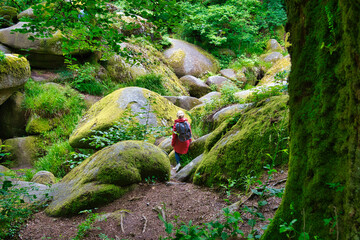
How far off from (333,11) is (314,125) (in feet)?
2.31

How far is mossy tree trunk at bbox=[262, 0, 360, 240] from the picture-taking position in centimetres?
137

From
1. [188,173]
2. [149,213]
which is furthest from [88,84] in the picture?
[149,213]

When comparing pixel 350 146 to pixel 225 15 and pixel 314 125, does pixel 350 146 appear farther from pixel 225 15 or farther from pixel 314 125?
pixel 225 15

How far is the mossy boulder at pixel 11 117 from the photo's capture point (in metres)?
10.1

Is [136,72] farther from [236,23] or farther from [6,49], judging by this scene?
[236,23]

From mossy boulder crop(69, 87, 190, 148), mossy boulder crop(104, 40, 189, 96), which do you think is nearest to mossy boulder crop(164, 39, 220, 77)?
mossy boulder crop(104, 40, 189, 96)

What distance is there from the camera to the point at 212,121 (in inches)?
303

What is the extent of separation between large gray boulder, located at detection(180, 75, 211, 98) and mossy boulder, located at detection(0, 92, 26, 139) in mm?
8166

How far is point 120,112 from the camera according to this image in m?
7.26

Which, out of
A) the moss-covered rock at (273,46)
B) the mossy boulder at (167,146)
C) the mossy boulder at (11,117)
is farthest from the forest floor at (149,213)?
the moss-covered rock at (273,46)

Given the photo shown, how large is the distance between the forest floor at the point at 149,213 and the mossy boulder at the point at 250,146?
0.23 metres

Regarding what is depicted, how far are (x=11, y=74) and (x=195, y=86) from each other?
866cm

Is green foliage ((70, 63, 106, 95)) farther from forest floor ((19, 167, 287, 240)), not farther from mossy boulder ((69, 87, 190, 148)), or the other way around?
forest floor ((19, 167, 287, 240))

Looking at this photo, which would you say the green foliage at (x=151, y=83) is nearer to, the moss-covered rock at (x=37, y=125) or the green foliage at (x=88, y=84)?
the green foliage at (x=88, y=84)
